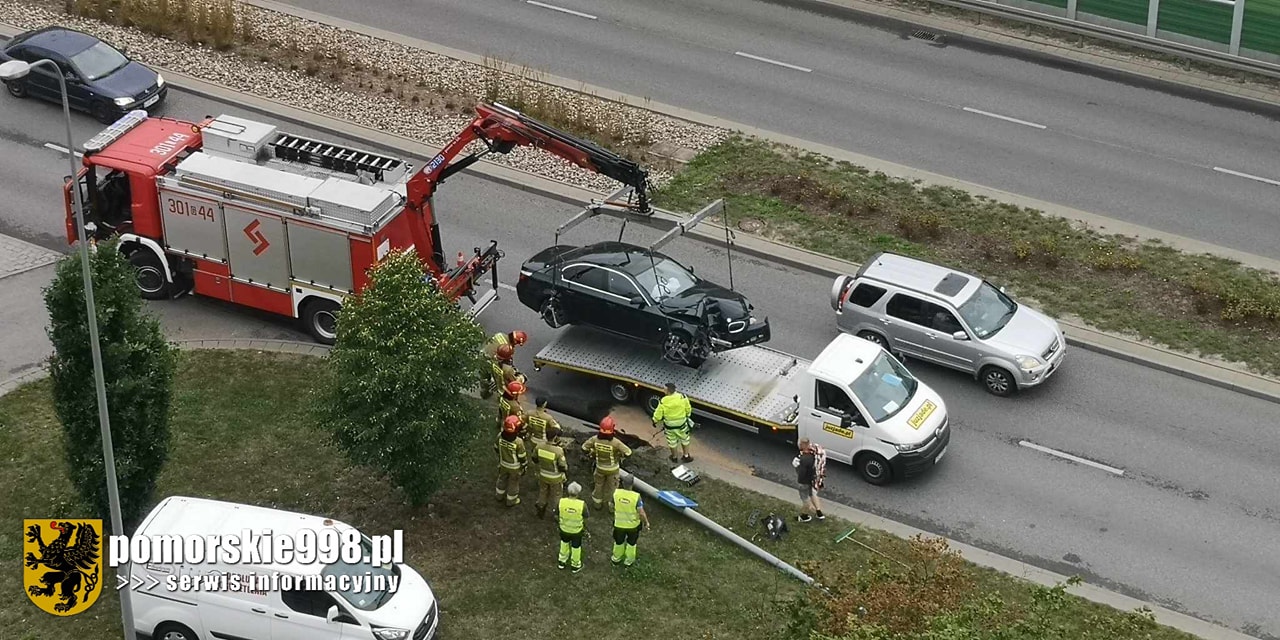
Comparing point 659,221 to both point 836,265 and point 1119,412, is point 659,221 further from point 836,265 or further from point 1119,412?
point 1119,412

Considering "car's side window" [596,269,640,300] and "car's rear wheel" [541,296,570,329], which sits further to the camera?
"car's rear wheel" [541,296,570,329]

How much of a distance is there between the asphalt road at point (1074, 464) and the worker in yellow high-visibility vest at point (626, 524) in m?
3.19

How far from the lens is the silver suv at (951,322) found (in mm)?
23828

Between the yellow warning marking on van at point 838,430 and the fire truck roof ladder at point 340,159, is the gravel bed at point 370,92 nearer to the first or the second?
the fire truck roof ladder at point 340,159

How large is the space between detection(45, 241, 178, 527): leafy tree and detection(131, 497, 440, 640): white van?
130cm

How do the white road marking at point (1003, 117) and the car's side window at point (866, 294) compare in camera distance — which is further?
the white road marking at point (1003, 117)

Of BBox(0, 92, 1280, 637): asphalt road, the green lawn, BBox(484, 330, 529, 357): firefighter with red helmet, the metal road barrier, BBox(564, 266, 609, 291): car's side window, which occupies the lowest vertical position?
the green lawn

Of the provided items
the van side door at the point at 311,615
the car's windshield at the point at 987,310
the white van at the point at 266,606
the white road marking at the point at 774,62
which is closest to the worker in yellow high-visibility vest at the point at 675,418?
the car's windshield at the point at 987,310

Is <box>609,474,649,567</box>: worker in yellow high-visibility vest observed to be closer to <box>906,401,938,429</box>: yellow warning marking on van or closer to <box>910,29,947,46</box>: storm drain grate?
<box>906,401,938,429</box>: yellow warning marking on van

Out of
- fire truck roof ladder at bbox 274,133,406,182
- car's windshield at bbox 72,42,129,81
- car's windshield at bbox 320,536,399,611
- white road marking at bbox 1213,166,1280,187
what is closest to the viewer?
car's windshield at bbox 320,536,399,611

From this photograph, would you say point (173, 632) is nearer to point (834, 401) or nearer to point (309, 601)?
point (309, 601)

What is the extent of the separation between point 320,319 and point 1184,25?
793 inches

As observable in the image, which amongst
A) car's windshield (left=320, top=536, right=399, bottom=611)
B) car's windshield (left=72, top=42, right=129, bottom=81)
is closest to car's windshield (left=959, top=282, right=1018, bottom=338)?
car's windshield (left=320, top=536, right=399, bottom=611)

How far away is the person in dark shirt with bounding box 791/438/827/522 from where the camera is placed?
21.0 m
